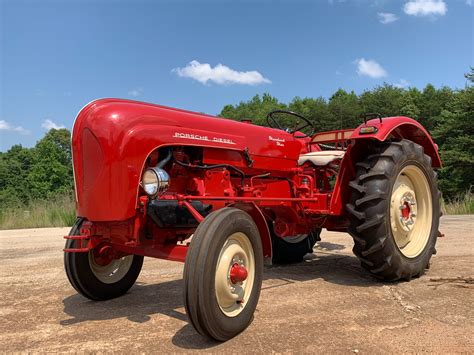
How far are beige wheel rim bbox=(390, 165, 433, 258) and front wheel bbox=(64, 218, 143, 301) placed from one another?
2726mm

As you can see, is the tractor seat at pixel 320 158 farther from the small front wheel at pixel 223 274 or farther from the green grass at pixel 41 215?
the green grass at pixel 41 215

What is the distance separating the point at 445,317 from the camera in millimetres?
3197

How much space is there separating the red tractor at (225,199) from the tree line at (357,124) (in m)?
20.2

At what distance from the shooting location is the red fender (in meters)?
4.43

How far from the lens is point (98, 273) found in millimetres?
3916

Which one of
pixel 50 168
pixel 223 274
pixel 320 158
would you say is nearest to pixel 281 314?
pixel 223 274

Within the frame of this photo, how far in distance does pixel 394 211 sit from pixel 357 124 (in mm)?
37183

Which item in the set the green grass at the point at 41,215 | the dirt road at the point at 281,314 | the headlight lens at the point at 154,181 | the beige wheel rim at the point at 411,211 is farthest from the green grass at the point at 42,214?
the headlight lens at the point at 154,181

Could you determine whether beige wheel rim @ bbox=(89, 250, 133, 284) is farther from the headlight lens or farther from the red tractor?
the headlight lens

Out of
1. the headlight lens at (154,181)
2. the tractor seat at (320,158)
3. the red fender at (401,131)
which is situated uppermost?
the red fender at (401,131)

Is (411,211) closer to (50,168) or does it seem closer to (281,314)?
(281,314)

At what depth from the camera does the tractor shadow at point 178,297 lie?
3275 millimetres

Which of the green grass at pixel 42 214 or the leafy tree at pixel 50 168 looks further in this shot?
the leafy tree at pixel 50 168

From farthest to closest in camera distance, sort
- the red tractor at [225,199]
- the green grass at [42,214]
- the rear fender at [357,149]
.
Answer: the green grass at [42,214], the rear fender at [357,149], the red tractor at [225,199]
